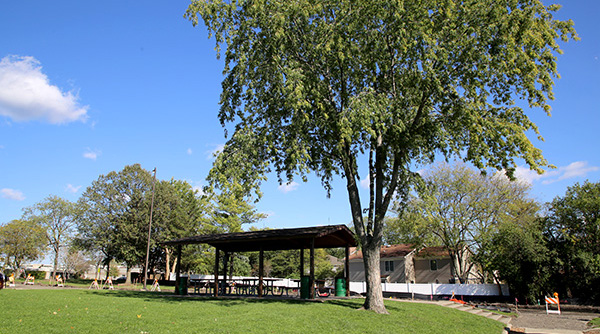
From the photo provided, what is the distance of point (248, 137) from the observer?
12.8 meters

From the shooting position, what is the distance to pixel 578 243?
26109 millimetres

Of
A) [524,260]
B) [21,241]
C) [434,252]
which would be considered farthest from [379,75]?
[21,241]

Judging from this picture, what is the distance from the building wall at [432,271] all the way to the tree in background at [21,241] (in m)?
47.6

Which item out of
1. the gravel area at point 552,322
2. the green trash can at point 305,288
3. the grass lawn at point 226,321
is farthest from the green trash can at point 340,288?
the gravel area at point 552,322

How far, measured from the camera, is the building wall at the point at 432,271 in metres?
42.7

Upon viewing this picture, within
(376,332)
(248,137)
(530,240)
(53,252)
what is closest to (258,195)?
(248,137)

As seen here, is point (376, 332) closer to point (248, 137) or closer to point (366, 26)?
point (248, 137)

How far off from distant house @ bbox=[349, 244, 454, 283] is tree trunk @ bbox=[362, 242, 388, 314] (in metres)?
29.9

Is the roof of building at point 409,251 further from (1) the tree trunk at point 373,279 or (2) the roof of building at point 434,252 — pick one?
(1) the tree trunk at point 373,279

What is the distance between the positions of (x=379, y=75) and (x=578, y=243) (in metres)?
21.9

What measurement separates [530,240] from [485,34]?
66.0 feet

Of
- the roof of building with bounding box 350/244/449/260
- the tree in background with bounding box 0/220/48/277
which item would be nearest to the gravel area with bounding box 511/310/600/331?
the roof of building with bounding box 350/244/449/260

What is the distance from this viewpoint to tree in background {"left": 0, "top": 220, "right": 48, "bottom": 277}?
4412cm

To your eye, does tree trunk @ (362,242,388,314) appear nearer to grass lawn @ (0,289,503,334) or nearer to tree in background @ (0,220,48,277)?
grass lawn @ (0,289,503,334)
